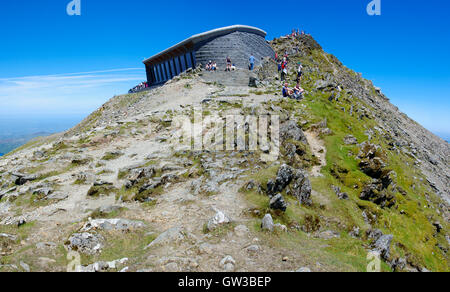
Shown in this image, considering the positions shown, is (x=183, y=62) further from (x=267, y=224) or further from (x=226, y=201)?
(x=267, y=224)

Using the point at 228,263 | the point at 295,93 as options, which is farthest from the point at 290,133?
the point at 228,263

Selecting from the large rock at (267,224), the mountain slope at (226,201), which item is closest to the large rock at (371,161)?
the mountain slope at (226,201)

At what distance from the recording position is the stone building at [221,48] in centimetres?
4609

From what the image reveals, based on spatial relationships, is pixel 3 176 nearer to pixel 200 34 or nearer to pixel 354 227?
pixel 354 227

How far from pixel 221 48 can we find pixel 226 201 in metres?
39.9

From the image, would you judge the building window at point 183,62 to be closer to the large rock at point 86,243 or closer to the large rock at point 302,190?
the large rock at point 302,190

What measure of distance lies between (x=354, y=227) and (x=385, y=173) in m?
8.87

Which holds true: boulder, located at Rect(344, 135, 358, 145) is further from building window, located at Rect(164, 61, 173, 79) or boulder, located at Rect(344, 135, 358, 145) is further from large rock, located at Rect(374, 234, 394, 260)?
building window, located at Rect(164, 61, 173, 79)

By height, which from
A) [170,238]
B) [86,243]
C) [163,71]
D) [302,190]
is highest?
[163,71]

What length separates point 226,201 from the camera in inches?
514

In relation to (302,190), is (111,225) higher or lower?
lower

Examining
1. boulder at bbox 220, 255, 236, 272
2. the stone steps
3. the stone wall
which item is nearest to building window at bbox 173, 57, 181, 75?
the stone wall
